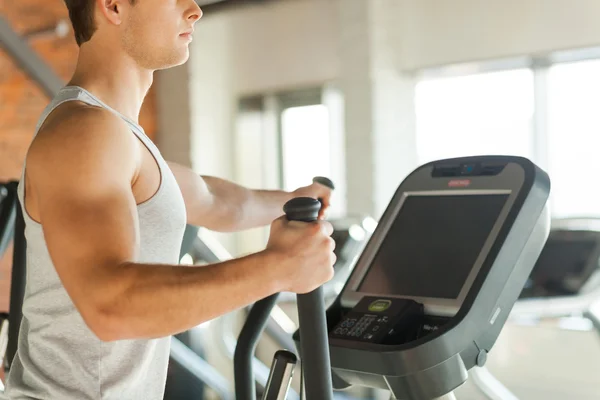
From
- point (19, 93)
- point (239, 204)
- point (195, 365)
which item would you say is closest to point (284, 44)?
point (19, 93)

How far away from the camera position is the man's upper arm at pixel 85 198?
975 millimetres

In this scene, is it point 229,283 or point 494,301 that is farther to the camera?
point 494,301

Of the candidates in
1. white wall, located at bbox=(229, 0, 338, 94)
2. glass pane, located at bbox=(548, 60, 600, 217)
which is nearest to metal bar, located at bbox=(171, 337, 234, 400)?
glass pane, located at bbox=(548, 60, 600, 217)

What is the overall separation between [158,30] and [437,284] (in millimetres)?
607

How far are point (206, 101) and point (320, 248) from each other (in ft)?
17.7

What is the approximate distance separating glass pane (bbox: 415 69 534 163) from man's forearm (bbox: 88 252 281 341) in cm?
387

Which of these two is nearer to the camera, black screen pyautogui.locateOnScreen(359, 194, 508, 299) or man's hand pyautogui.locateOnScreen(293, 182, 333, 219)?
black screen pyautogui.locateOnScreen(359, 194, 508, 299)

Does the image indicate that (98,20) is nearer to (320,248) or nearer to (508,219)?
(320,248)

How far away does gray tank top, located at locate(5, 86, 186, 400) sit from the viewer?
3.87 feet

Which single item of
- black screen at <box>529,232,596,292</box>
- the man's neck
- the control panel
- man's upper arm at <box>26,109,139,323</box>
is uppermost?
the man's neck

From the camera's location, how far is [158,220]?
120cm

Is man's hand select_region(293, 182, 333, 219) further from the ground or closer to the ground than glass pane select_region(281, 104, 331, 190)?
further from the ground

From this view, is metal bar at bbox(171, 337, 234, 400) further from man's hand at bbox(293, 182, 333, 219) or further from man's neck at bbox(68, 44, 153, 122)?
man's neck at bbox(68, 44, 153, 122)

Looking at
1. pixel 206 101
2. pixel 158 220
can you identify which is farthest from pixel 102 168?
pixel 206 101
